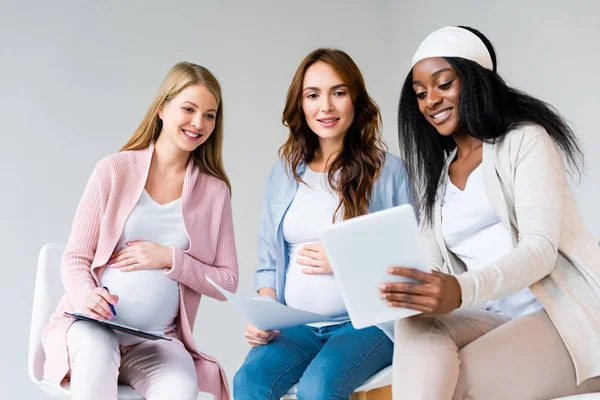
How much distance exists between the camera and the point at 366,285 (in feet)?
4.27

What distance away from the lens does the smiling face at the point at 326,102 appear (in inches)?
84.3

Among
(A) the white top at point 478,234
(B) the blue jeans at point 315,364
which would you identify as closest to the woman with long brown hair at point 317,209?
(B) the blue jeans at point 315,364

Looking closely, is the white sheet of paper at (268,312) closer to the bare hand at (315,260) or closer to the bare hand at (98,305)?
the bare hand at (315,260)

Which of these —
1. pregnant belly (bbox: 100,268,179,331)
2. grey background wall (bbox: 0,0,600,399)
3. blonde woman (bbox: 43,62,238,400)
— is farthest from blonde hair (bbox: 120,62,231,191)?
grey background wall (bbox: 0,0,600,399)

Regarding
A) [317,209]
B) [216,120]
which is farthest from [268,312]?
[216,120]

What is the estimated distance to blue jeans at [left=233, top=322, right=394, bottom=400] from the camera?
174 cm

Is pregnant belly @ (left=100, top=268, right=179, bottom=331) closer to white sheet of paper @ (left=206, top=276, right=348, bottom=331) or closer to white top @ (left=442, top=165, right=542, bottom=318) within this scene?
white sheet of paper @ (left=206, top=276, right=348, bottom=331)

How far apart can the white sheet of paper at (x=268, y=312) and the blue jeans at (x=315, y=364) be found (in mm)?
101

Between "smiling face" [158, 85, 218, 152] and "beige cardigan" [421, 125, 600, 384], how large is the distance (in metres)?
0.91

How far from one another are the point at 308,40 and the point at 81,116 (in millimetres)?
1307

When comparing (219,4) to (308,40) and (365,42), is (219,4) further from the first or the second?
(365,42)

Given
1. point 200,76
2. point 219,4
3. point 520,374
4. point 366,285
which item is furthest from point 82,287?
point 219,4

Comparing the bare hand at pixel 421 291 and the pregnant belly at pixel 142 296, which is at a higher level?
the bare hand at pixel 421 291

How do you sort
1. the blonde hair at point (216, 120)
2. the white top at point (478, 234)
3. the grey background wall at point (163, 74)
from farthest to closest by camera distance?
the grey background wall at point (163, 74) < the blonde hair at point (216, 120) < the white top at point (478, 234)
